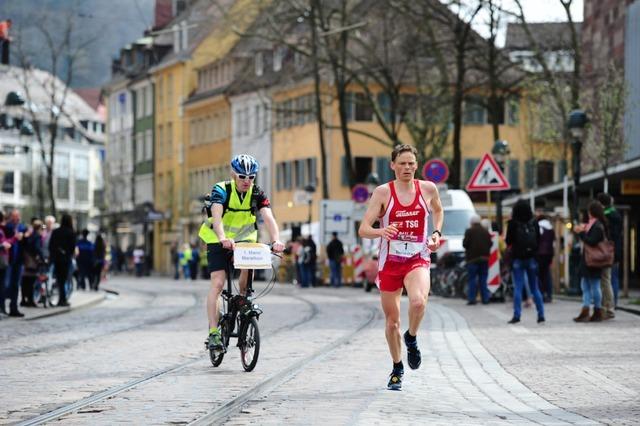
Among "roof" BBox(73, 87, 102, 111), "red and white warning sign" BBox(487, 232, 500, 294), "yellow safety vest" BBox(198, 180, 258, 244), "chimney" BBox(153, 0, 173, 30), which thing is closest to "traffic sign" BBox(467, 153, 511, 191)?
"red and white warning sign" BBox(487, 232, 500, 294)

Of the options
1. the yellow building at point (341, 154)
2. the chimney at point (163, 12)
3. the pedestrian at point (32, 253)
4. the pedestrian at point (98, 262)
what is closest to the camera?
the pedestrian at point (32, 253)

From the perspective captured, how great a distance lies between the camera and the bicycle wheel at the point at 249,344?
1560 centimetres

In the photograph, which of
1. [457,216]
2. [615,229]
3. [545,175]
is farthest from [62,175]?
[615,229]

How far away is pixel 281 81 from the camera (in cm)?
5791

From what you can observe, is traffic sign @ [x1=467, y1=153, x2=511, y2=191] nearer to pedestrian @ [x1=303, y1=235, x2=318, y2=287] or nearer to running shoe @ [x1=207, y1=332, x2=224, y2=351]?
running shoe @ [x1=207, y1=332, x2=224, y2=351]

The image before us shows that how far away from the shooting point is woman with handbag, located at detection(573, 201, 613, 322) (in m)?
25.2

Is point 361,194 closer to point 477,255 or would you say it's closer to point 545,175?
point 477,255

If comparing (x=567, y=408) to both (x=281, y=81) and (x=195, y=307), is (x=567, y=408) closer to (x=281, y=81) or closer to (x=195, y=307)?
(x=195, y=307)

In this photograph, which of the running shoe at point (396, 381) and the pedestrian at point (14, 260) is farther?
the pedestrian at point (14, 260)

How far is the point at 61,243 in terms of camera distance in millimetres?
31656

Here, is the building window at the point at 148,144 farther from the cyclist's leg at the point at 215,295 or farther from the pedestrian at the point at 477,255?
the cyclist's leg at the point at 215,295

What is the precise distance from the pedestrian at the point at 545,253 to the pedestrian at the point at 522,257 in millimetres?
6838

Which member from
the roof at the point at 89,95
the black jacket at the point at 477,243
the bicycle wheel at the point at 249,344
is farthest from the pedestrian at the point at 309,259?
the roof at the point at 89,95

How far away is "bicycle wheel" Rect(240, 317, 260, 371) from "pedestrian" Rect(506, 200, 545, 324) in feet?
32.7
